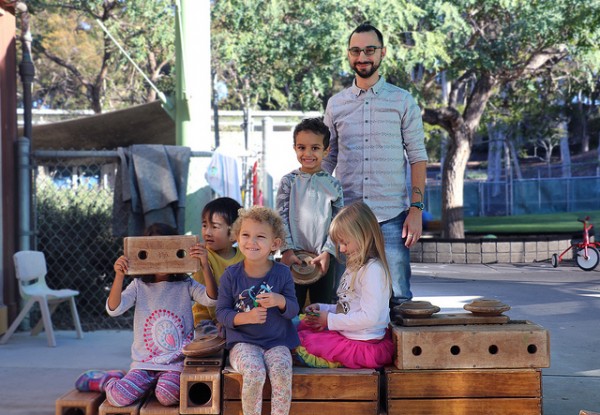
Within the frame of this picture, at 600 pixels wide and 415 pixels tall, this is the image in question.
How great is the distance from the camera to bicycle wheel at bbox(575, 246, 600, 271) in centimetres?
1491

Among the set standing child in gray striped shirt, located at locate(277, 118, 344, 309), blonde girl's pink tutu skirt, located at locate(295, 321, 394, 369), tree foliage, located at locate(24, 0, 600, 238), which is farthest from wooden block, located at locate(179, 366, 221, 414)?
tree foliage, located at locate(24, 0, 600, 238)

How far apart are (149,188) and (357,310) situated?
434 cm

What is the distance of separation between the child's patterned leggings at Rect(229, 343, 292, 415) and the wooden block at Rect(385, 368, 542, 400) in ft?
1.75

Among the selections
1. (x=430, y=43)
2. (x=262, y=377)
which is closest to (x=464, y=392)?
(x=262, y=377)

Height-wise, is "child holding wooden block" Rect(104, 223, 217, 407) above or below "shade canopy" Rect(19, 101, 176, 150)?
below

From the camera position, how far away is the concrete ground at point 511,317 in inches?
230

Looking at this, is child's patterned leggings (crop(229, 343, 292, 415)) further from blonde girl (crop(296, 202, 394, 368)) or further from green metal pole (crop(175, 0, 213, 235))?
green metal pole (crop(175, 0, 213, 235))

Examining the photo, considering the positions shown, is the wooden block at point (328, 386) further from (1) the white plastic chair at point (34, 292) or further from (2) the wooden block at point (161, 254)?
(1) the white plastic chair at point (34, 292)

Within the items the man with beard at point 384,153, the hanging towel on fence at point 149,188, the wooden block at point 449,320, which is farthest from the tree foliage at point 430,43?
the wooden block at point 449,320

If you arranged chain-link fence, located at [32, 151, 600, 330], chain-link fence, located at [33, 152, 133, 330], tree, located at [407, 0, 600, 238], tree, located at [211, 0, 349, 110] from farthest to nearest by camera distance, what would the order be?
tree, located at [211, 0, 349, 110], tree, located at [407, 0, 600, 238], chain-link fence, located at [33, 152, 133, 330], chain-link fence, located at [32, 151, 600, 330]

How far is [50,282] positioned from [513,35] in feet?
35.3

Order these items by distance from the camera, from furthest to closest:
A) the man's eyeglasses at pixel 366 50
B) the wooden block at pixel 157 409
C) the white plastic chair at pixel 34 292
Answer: the white plastic chair at pixel 34 292 < the man's eyeglasses at pixel 366 50 < the wooden block at pixel 157 409

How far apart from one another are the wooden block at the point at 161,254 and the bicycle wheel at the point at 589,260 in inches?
463

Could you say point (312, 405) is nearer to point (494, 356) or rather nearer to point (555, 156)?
point (494, 356)
